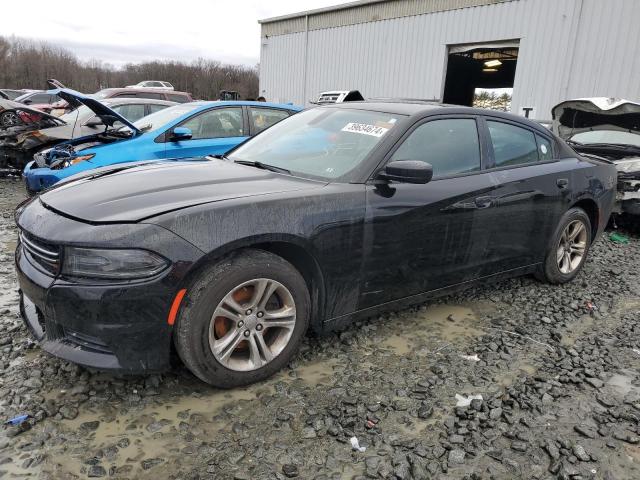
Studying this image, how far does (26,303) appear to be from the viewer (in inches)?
107

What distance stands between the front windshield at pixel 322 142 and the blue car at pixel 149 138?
166cm

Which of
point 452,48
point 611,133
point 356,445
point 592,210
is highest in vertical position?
point 452,48

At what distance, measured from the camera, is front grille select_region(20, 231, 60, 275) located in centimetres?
232

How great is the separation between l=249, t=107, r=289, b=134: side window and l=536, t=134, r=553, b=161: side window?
3.80 m

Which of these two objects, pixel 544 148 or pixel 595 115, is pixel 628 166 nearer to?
pixel 595 115

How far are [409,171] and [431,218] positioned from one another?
19.3 inches

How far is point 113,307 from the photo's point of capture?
2.23 metres

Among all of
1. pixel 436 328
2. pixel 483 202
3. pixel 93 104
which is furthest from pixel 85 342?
pixel 93 104

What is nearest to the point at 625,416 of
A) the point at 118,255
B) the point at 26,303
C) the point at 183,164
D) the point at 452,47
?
the point at 118,255

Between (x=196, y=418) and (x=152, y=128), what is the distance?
4665 mm

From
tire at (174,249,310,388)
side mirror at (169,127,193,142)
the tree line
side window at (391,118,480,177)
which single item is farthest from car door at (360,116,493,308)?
the tree line

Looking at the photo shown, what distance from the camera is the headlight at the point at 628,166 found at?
6.59 meters

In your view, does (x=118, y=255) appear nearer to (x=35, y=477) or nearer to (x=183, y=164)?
(x=35, y=477)

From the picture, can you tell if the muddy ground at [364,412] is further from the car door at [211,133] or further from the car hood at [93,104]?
the car door at [211,133]
